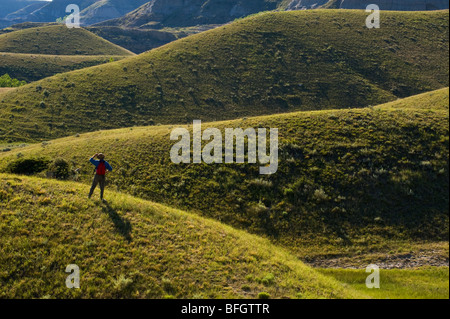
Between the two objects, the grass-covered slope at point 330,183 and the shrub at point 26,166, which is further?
the shrub at point 26,166

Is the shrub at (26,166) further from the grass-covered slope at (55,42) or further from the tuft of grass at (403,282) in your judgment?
the grass-covered slope at (55,42)

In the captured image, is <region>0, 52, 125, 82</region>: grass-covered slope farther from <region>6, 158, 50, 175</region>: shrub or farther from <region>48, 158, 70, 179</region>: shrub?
<region>48, 158, 70, 179</region>: shrub

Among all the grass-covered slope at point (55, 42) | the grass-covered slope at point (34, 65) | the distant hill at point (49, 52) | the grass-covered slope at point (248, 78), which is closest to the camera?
the grass-covered slope at point (248, 78)

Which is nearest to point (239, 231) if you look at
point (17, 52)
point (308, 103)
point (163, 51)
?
point (308, 103)

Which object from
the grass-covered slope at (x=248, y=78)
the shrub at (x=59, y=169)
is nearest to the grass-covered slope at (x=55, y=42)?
the grass-covered slope at (x=248, y=78)

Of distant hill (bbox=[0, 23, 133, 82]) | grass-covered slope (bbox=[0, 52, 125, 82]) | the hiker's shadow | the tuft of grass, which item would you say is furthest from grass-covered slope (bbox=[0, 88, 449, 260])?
distant hill (bbox=[0, 23, 133, 82])

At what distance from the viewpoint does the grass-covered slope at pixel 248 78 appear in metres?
62.7

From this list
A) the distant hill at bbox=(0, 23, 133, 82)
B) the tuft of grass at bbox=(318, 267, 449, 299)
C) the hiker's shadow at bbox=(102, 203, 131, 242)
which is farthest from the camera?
the distant hill at bbox=(0, 23, 133, 82)

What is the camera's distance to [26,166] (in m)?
24.6

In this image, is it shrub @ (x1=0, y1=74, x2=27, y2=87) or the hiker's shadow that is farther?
shrub @ (x1=0, y1=74, x2=27, y2=87)

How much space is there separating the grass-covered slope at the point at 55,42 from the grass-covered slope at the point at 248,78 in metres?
91.5

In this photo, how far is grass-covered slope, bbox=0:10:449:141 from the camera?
206ft

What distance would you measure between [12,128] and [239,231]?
56.4m

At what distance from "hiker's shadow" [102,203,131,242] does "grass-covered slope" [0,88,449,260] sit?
6120 millimetres
